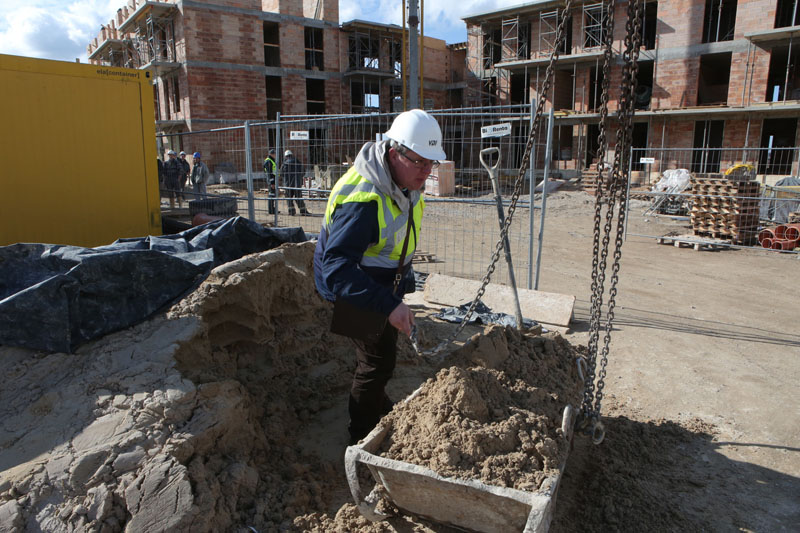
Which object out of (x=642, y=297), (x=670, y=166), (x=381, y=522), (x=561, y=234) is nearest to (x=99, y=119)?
(x=381, y=522)

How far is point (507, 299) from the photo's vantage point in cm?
620

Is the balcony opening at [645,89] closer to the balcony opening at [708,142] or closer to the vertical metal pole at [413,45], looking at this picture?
the balcony opening at [708,142]

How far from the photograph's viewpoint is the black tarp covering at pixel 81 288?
9.93ft

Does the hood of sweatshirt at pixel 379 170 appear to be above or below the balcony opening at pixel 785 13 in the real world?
below

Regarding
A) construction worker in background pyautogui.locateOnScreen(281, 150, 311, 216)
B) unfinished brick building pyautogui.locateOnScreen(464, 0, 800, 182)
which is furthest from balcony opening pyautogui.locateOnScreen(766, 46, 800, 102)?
construction worker in background pyautogui.locateOnScreen(281, 150, 311, 216)

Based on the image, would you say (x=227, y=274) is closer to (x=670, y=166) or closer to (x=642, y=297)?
(x=642, y=297)

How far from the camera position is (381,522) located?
255 centimetres

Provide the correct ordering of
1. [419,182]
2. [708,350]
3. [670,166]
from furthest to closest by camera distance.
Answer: [670,166] < [708,350] < [419,182]

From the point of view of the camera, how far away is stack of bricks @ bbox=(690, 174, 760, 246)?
10977 mm

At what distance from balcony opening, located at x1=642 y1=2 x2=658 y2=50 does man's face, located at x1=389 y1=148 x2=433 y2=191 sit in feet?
90.8

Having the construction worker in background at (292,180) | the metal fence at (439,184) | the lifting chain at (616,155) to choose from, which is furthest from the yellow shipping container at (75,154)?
the lifting chain at (616,155)

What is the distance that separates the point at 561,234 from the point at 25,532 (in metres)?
12.7

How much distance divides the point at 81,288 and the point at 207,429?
1.28 metres

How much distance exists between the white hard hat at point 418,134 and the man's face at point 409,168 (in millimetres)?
44
